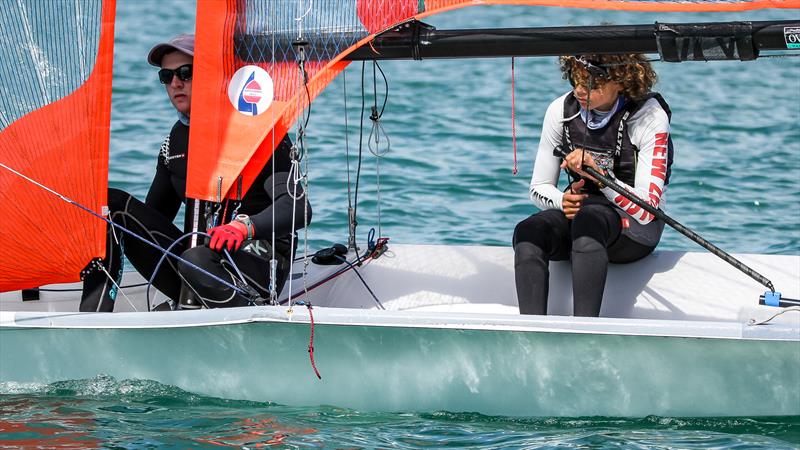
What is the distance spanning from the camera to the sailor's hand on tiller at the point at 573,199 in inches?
150

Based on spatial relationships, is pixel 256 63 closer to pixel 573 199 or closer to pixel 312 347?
pixel 312 347

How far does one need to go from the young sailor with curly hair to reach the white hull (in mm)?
290

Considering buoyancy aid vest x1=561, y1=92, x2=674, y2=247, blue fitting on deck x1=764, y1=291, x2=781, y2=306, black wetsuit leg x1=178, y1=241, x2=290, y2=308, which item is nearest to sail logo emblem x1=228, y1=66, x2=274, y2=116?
black wetsuit leg x1=178, y1=241, x2=290, y2=308

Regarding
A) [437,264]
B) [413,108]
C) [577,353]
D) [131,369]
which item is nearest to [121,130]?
[413,108]

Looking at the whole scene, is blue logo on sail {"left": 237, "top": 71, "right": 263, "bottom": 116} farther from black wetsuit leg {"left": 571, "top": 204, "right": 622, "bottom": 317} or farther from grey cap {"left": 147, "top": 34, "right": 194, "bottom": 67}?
black wetsuit leg {"left": 571, "top": 204, "right": 622, "bottom": 317}

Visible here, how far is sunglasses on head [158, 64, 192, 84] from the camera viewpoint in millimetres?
3713

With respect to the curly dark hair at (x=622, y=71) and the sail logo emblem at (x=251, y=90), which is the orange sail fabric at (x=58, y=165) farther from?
the curly dark hair at (x=622, y=71)

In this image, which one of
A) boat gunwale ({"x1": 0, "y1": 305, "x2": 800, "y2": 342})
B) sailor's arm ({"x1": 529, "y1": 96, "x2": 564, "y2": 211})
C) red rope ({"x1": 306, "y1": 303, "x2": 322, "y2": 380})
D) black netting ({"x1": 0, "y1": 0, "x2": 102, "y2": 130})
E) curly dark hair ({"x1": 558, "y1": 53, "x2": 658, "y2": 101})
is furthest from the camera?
sailor's arm ({"x1": 529, "y1": 96, "x2": 564, "y2": 211})

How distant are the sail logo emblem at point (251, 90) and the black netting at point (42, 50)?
1.33 feet

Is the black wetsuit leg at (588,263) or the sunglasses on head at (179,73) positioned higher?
the sunglasses on head at (179,73)

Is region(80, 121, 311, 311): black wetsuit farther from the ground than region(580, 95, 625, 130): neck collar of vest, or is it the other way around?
region(580, 95, 625, 130): neck collar of vest

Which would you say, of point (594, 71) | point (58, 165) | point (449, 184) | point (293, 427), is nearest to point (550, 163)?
point (594, 71)

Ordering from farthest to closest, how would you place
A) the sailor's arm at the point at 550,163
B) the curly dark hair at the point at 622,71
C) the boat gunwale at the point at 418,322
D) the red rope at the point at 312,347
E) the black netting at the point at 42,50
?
the sailor's arm at the point at 550,163, the curly dark hair at the point at 622,71, the black netting at the point at 42,50, the red rope at the point at 312,347, the boat gunwale at the point at 418,322

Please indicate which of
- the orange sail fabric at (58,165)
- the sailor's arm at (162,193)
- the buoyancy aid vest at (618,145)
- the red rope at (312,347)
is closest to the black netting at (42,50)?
the orange sail fabric at (58,165)
